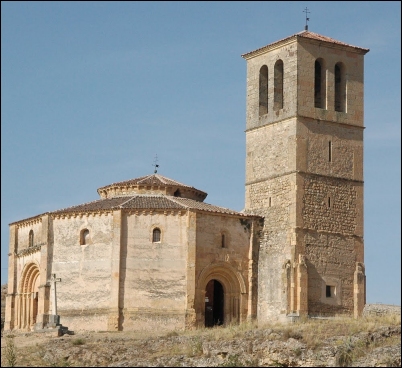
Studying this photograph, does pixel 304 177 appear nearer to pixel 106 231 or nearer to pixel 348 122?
pixel 348 122

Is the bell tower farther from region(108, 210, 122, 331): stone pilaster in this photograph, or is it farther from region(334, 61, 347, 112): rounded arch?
region(108, 210, 122, 331): stone pilaster

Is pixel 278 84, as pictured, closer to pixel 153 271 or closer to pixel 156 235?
pixel 156 235

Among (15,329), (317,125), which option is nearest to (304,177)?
(317,125)

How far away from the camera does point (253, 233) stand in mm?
60219

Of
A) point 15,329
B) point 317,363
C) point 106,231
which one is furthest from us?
point 15,329

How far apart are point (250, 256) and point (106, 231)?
22.7 ft

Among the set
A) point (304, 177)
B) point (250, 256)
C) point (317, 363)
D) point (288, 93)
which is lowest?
point (317, 363)

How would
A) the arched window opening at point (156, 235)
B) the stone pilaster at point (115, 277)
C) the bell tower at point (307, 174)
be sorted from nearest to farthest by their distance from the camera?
the stone pilaster at point (115, 277) → the arched window opening at point (156, 235) → the bell tower at point (307, 174)

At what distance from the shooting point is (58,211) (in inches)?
2382

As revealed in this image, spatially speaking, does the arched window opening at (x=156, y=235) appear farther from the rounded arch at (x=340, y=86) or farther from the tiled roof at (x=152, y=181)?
the rounded arch at (x=340, y=86)

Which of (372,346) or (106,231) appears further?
(106,231)

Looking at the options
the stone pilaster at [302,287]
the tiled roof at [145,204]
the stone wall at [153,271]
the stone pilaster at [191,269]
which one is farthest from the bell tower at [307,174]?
the stone wall at [153,271]

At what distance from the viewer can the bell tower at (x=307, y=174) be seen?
2315 inches

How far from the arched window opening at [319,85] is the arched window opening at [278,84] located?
165 cm
